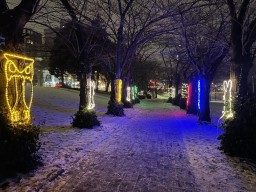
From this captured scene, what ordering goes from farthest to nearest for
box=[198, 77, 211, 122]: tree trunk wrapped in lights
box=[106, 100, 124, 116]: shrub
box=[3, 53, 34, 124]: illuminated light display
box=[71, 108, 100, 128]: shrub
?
1. box=[106, 100, 124, 116]: shrub
2. box=[198, 77, 211, 122]: tree trunk wrapped in lights
3. box=[71, 108, 100, 128]: shrub
4. box=[3, 53, 34, 124]: illuminated light display

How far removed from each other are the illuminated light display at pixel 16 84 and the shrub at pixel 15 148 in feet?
2.58

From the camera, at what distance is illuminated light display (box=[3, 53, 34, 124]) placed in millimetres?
7836

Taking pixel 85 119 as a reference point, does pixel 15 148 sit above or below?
above

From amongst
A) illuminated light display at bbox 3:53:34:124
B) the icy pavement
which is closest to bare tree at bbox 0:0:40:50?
illuminated light display at bbox 3:53:34:124

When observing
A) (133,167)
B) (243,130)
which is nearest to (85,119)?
(133,167)

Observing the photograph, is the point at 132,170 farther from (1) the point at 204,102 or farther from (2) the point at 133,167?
(1) the point at 204,102

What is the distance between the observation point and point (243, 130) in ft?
30.1

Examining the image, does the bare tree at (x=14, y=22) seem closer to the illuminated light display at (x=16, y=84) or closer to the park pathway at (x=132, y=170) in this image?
the illuminated light display at (x=16, y=84)

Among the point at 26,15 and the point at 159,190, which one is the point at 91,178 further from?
the point at 26,15

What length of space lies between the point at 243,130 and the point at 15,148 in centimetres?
599

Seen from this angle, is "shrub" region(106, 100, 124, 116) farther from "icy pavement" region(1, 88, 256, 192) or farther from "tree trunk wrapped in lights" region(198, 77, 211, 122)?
"icy pavement" region(1, 88, 256, 192)

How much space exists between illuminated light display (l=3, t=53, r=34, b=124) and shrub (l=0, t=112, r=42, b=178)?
79 cm

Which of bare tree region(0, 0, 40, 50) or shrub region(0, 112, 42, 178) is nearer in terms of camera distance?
shrub region(0, 112, 42, 178)

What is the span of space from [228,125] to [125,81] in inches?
1062
